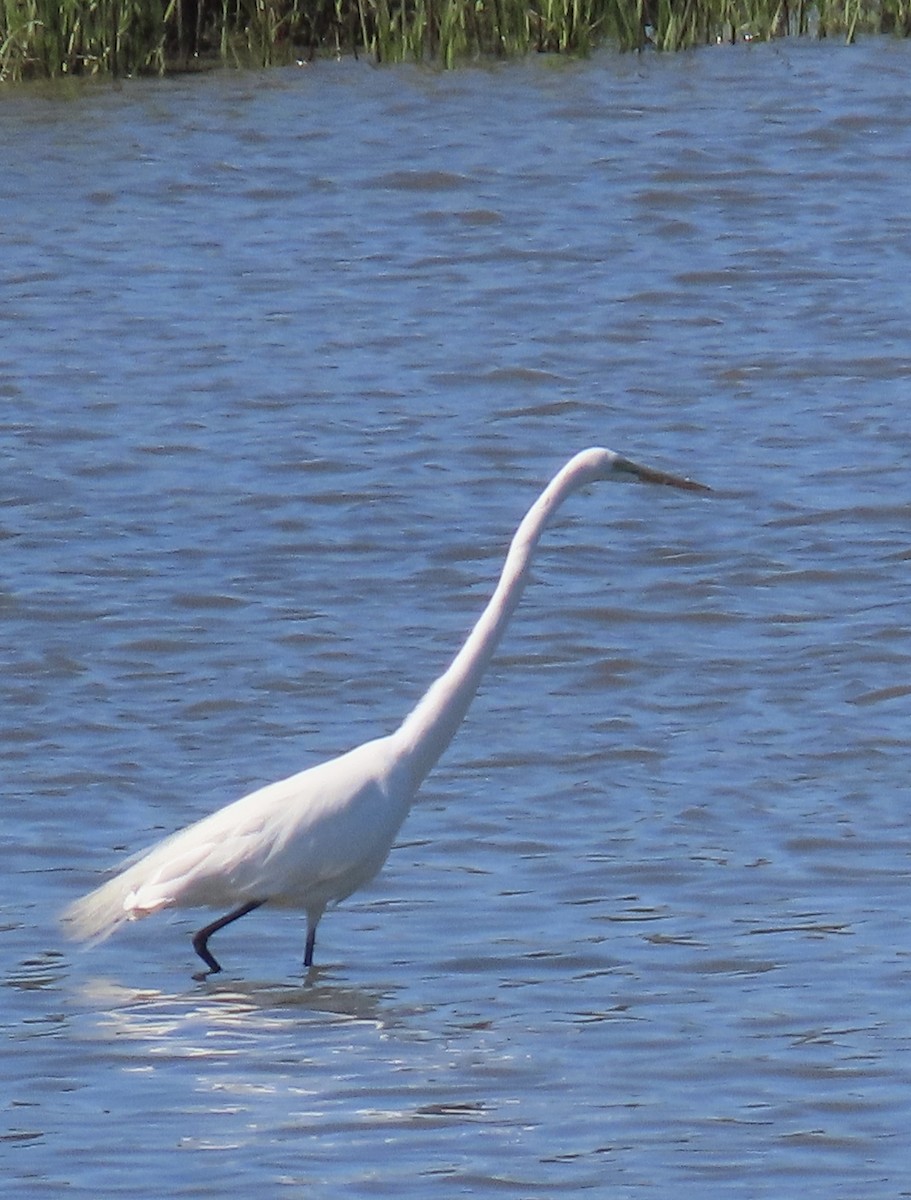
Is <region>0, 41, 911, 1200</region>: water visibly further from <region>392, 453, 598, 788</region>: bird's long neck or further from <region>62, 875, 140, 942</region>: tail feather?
<region>392, 453, 598, 788</region>: bird's long neck

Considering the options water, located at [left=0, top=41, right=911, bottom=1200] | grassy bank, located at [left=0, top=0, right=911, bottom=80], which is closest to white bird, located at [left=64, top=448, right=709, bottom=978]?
water, located at [left=0, top=41, right=911, bottom=1200]

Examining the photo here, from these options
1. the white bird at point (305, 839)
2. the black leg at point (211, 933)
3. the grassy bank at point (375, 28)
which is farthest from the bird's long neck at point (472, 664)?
the grassy bank at point (375, 28)

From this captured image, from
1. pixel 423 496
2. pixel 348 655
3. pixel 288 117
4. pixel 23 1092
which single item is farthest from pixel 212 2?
pixel 23 1092

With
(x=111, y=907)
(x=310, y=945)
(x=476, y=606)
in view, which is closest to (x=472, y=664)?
(x=310, y=945)

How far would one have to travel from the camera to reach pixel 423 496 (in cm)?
868

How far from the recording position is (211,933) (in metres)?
5.24

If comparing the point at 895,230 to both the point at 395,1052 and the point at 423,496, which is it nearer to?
the point at 423,496

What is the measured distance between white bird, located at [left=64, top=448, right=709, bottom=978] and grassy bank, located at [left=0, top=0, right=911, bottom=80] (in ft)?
29.1

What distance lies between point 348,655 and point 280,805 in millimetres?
1900

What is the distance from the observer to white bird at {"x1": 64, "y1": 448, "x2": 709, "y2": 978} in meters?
5.18

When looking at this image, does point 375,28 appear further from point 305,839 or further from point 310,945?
point 310,945

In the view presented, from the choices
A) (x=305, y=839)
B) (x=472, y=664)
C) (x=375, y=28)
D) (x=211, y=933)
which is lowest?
(x=211, y=933)

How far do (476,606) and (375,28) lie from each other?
773 centimetres

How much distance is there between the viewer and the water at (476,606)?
14.4ft
